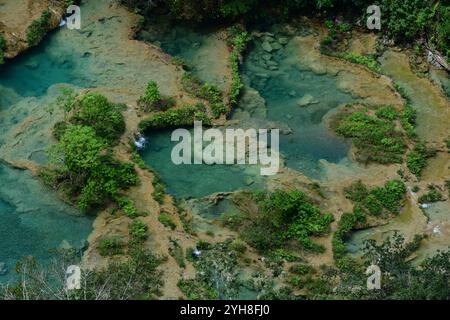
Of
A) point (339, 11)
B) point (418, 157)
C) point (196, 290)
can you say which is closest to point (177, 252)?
point (196, 290)

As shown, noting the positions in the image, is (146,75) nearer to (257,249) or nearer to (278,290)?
(257,249)

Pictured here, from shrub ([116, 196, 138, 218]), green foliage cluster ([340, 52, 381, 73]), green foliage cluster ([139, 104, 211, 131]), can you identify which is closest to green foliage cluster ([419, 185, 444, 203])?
green foliage cluster ([340, 52, 381, 73])

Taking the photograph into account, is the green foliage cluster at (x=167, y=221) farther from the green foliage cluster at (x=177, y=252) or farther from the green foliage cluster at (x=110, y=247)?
the green foliage cluster at (x=110, y=247)

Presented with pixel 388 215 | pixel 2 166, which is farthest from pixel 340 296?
pixel 2 166

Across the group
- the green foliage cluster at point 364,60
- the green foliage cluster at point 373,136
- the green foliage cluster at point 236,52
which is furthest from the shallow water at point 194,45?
the green foliage cluster at point 373,136

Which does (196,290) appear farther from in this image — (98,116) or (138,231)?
(98,116)

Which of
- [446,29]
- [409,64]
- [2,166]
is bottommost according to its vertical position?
[2,166]

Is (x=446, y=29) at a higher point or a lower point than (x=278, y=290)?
higher
